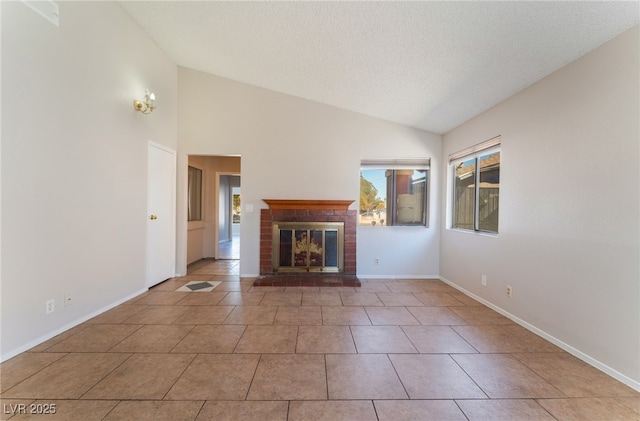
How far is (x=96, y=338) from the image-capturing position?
7.25ft

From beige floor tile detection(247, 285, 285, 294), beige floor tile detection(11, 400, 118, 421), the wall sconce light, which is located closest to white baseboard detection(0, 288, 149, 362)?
beige floor tile detection(11, 400, 118, 421)

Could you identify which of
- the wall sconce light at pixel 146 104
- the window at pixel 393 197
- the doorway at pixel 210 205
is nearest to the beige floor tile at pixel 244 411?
the window at pixel 393 197

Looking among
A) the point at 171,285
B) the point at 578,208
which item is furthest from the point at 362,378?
the point at 171,285

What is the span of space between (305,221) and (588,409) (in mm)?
3298

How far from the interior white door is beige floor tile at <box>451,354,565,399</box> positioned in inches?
148

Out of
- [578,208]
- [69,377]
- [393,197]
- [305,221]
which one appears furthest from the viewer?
[393,197]

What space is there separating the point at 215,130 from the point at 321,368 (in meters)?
3.74

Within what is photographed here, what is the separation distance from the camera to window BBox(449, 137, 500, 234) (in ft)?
10.1

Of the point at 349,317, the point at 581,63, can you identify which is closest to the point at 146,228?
the point at 349,317

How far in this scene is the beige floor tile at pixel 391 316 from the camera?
2.60 m

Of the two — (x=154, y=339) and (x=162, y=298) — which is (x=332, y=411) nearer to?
(x=154, y=339)

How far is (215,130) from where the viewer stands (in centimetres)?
415

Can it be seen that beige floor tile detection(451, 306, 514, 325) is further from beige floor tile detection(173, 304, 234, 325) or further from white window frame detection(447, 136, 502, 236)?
beige floor tile detection(173, 304, 234, 325)

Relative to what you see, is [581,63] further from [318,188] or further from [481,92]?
[318,188]
